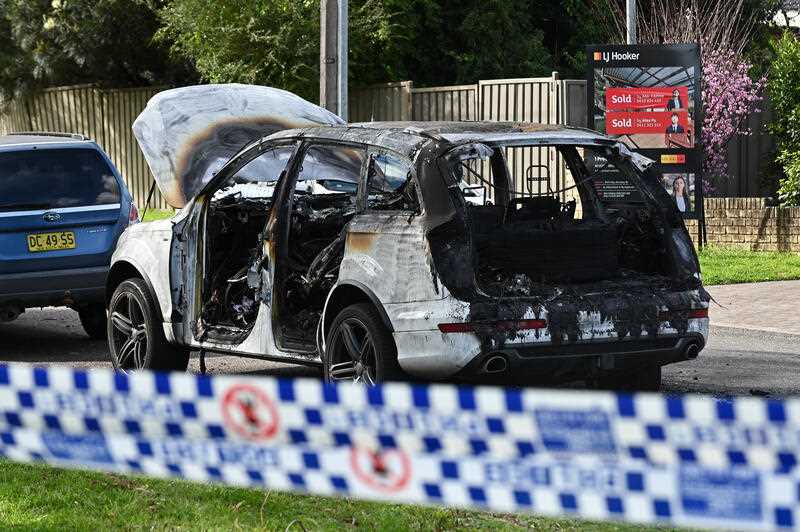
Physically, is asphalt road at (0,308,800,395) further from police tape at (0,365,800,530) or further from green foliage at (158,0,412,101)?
green foliage at (158,0,412,101)

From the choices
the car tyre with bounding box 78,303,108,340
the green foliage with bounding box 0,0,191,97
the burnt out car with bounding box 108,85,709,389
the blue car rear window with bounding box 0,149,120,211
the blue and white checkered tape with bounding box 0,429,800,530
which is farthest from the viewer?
the green foliage with bounding box 0,0,191,97

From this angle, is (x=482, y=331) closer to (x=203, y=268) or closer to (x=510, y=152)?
(x=203, y=268)

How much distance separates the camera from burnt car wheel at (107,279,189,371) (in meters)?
9.50

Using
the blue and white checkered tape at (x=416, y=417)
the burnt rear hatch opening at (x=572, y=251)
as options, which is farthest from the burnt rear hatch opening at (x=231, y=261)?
the blue and white checkered tape at (x=416, y=417)

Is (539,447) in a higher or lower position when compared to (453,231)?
lower

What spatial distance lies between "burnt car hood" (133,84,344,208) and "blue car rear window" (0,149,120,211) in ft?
4.64

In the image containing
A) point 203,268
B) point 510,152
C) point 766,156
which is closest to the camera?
point 203,268

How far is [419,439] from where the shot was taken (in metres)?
4.73

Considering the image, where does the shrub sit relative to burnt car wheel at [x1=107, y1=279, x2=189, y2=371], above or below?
above

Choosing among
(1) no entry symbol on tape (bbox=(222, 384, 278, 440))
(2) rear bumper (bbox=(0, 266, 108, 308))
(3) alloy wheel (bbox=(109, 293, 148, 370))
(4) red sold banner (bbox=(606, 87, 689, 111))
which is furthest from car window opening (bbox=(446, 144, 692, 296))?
(4) red sold banner (bbox=(606, 87, 689, 111))

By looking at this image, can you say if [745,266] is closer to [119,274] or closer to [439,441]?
[119,274]

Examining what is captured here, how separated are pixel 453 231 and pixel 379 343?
0.71 m

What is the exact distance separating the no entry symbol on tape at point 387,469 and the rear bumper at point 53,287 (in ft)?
23.3

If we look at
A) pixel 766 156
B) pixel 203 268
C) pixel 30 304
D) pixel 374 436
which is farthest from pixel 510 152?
pixel 374 436
